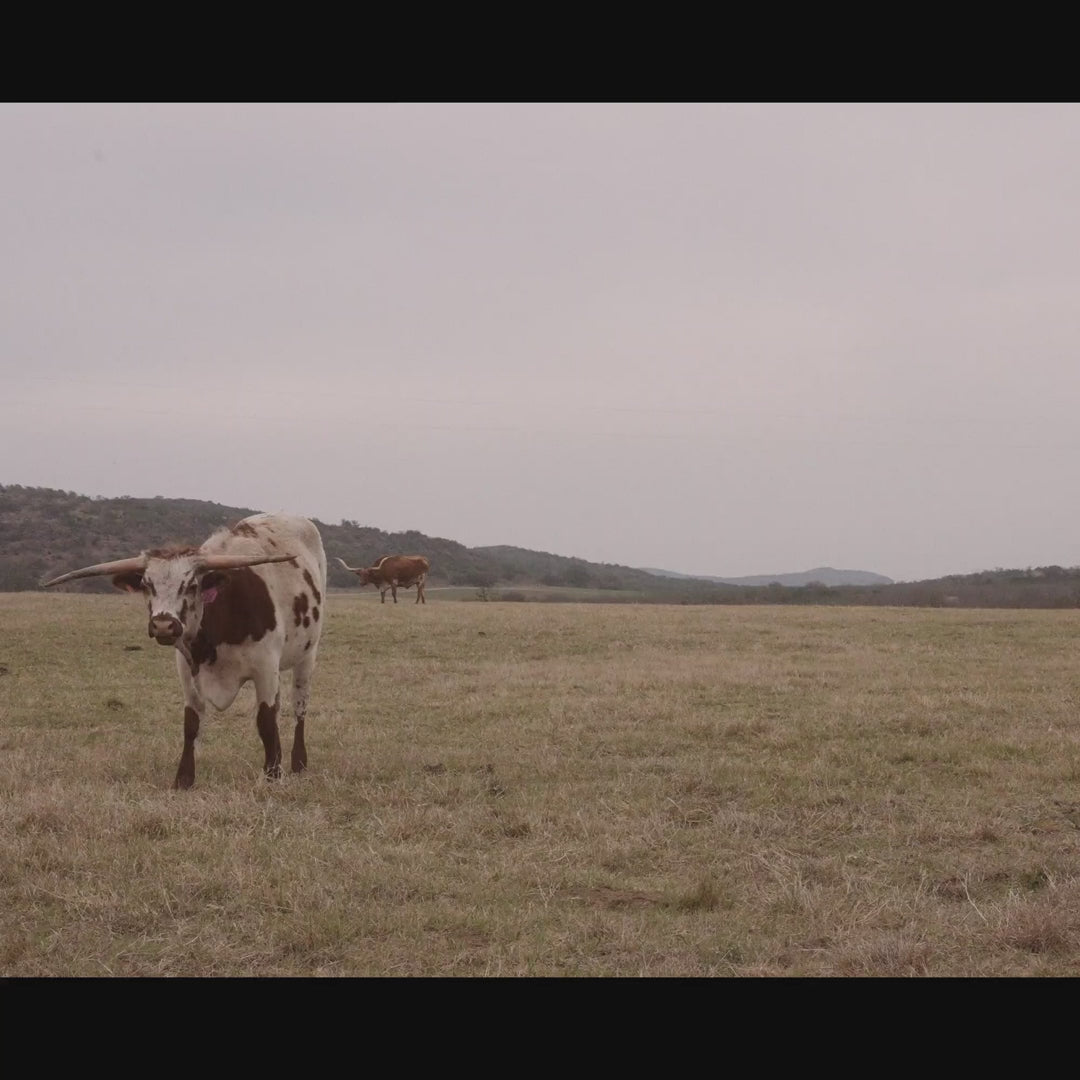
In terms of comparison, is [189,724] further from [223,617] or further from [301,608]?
[301,608]

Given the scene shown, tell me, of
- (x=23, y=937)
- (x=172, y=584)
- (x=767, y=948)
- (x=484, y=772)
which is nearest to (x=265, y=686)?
(x=172, y=584)

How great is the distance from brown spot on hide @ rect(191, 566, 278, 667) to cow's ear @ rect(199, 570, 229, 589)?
0.03 metres

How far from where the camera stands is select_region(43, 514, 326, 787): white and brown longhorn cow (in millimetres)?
8773

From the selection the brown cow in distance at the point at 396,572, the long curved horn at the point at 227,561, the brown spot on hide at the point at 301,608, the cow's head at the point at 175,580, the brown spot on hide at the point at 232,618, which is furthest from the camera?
the brown cow in distance at the point at 396,572

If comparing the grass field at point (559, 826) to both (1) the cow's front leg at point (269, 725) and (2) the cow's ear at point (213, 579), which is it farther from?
(2) the cow's ear at point (213, 579)

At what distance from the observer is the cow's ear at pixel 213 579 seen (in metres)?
9.03

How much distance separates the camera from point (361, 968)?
497 cm

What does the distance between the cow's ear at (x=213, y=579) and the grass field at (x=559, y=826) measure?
1602 millimetres

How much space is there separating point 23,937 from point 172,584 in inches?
150

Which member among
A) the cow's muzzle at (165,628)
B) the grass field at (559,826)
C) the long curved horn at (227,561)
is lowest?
the grass field at (559,826)

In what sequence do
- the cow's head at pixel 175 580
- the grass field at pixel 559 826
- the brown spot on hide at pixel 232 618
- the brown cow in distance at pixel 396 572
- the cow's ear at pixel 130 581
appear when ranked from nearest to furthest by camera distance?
the grass field at pixel 559 826, the cow's head at pixel 175 580, the cow's ear at pixel 130 581, the brown spot on hide at pixel 232 618, the brown cow in distance at pixel 396 572

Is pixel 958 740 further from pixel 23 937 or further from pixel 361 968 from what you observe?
pixel 23 937

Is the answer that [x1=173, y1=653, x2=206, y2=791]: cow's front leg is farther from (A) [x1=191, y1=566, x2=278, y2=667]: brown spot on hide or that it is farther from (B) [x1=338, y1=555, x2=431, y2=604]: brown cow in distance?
(B) [x1=338, y1=555, x2=431, y2=604]: brown cow in distance

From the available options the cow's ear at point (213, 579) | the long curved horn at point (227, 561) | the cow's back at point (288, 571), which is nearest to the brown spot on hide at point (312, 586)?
the cow's back at point (288, 571)
